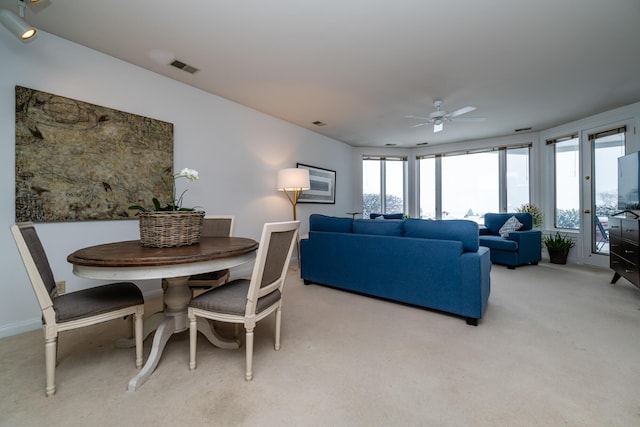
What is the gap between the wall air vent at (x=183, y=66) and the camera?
2699mm

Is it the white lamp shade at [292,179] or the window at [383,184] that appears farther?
the window at [383,184]

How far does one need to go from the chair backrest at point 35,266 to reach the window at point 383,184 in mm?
5825

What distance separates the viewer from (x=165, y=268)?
1.37m

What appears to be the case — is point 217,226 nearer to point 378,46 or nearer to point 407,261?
point 407,261

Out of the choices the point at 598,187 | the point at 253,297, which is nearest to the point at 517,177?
the point at 598,187

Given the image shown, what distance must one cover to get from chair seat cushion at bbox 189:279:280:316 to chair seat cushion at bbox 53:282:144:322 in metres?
0.38

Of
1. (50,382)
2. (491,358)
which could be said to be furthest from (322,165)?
(50,382)

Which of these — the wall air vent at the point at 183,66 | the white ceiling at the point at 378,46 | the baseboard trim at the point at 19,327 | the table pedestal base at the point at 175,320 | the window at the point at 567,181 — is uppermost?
the wall air vent at the point at 183,66

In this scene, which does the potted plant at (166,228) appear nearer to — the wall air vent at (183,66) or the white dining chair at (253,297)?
the white dining chair at (253,297)

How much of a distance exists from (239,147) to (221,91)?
742 mm

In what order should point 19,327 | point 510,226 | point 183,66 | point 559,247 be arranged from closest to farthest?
point 19,327
point 183,66
point 559,247
point 510,226

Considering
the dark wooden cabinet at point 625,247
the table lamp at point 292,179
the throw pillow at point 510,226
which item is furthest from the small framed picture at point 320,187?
the dark wooden cabinet at point 625,247

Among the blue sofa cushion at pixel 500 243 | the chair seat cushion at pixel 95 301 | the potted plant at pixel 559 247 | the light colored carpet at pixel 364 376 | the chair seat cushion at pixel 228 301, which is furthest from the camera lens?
the potted plant at pixel 559 247

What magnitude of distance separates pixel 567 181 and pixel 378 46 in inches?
188
